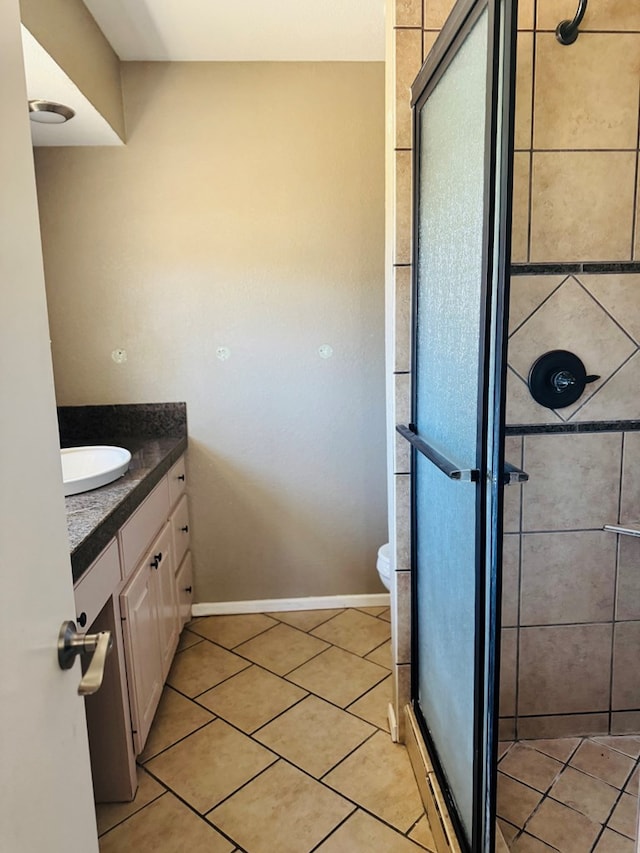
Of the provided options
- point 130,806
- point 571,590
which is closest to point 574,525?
point 571,590

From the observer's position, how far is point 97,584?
1449mm

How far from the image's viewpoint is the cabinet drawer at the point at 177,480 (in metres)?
2.37

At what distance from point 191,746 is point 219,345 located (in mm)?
1599

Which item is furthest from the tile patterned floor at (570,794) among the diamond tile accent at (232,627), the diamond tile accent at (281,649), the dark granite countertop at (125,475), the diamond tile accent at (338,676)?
the dark granite countertop at (125,475)

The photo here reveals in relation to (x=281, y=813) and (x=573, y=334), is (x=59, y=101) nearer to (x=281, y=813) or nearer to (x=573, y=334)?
(x=573, y=334)

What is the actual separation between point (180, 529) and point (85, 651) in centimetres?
174

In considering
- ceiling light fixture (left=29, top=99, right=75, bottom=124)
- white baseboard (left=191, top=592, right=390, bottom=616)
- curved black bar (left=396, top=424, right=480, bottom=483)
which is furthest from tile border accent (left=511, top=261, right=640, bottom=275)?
white baseboard (left=191, top=592, right=390, bottom=616)

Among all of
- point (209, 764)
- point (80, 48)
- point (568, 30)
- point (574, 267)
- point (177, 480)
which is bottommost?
point (209, 764)

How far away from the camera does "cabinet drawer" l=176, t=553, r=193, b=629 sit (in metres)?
2.46

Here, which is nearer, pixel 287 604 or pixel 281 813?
pixel 281 813

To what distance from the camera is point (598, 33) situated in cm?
156

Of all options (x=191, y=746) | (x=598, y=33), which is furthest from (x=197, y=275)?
(x=191, y=746)

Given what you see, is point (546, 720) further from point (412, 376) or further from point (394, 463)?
point (412, 376)

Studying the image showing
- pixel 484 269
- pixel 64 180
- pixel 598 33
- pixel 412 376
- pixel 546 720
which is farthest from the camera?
pixel 64 180
